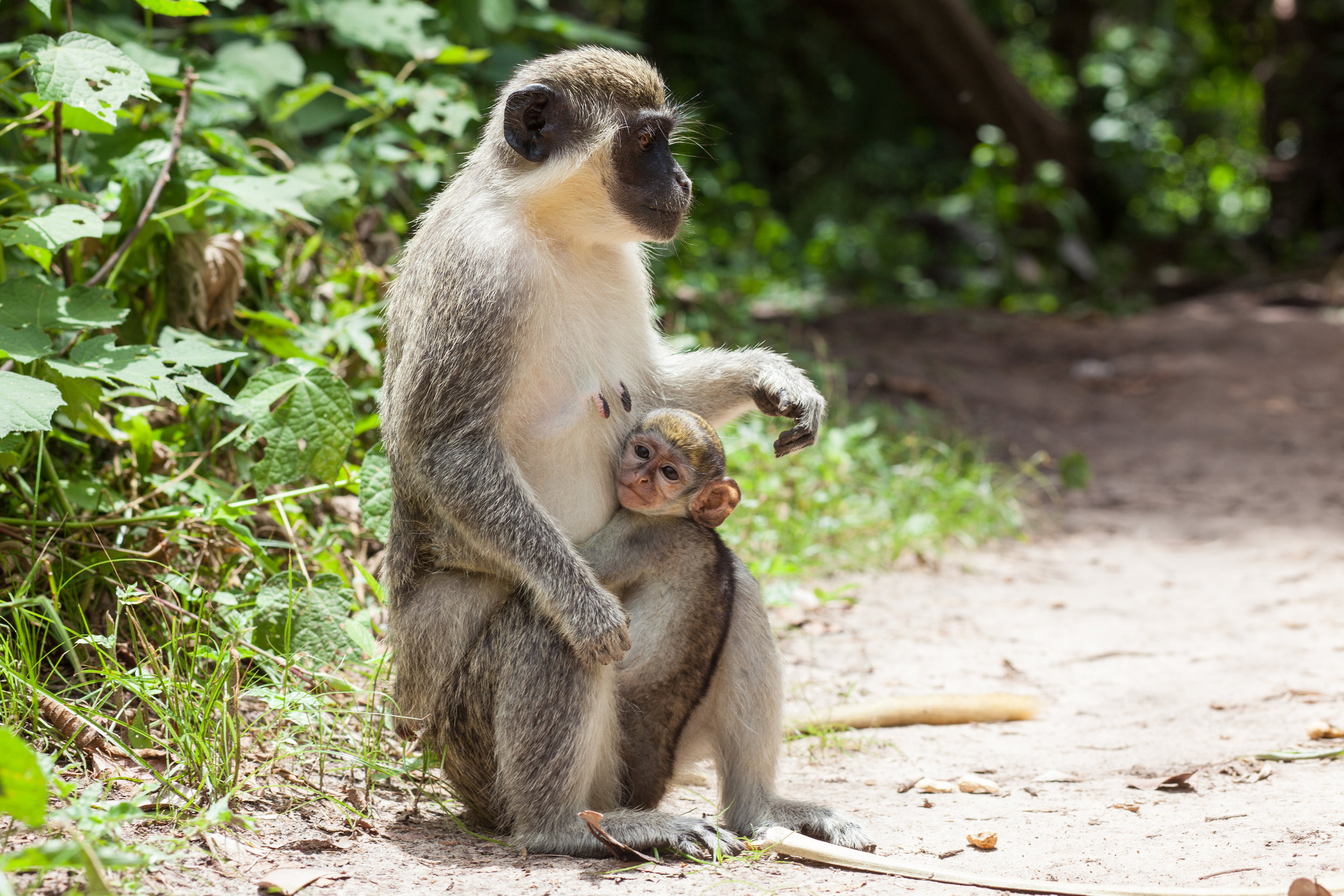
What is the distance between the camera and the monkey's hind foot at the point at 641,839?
9.93 feet

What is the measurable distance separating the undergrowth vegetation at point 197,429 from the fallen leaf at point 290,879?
8.3 inches

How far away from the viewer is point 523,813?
306 centimetres

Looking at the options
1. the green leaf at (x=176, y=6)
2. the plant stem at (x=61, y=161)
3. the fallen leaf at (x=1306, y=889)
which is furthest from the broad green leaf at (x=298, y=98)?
the fallen leaf at (x=1306, y=889)

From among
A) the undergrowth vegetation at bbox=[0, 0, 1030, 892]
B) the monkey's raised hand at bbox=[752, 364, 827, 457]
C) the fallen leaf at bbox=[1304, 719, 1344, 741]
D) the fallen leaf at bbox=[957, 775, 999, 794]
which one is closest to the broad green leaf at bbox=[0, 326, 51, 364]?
the undergrowth vegetation at bbox=[0, 0, 1030, 892]

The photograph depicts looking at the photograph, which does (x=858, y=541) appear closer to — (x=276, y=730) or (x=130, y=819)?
(x=276, y=730)

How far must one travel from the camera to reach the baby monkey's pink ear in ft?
11.1

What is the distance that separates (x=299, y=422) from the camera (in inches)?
147

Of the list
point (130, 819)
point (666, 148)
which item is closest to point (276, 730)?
point (130, 819)

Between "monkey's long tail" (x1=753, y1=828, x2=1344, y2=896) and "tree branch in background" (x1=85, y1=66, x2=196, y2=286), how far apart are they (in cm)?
290

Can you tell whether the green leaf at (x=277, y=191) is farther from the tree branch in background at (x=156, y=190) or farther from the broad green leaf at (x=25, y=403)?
the broad green leaf at (x=25, y=403)

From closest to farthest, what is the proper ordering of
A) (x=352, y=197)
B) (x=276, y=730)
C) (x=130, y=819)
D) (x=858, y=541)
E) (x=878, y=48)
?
(x=130, y=819) < (x=276, y=730) < (x=352, y=197) < (x=858, y=541) < (x=878, y=48)

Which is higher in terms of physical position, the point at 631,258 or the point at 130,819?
the point at 631,258

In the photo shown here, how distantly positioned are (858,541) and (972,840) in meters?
3.22

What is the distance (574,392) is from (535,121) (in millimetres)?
808
